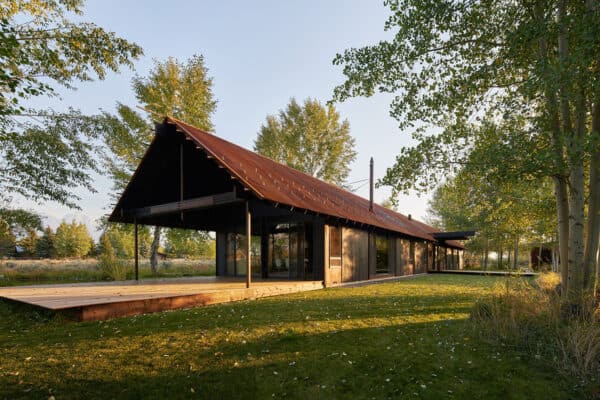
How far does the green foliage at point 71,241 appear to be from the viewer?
158 feet

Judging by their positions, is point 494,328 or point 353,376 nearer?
point 353,376

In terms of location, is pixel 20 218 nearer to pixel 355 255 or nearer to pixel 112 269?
pixel 112 269

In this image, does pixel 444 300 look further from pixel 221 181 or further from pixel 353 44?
pixel 221 181

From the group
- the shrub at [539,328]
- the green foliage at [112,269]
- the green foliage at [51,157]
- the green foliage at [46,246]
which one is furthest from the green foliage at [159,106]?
the green foliage at [46,246]

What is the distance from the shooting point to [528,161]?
18.1ft

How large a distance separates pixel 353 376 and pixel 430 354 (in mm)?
1336

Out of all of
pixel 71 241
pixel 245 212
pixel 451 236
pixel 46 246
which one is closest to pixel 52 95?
pixel 245 212

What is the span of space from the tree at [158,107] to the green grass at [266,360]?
13686 mm

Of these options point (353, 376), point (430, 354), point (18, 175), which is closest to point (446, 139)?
point (430, 354)

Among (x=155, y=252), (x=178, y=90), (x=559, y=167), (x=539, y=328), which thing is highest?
(x=178, y=90)

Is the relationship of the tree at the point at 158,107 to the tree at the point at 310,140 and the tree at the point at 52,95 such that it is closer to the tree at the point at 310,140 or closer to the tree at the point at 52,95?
the tree at the point at 52,95

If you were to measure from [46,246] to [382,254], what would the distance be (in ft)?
153

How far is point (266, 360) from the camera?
4.17 m

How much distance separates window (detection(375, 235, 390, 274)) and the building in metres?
0.10
